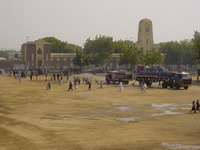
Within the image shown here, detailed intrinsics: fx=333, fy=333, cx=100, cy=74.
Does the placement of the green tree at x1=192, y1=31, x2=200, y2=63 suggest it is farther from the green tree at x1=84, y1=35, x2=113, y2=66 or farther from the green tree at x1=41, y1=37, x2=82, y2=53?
the green tree at x1=41, y1=37, x2=82, y2=53

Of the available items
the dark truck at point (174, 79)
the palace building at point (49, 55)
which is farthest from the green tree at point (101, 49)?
the dark truck at point (174, 79)

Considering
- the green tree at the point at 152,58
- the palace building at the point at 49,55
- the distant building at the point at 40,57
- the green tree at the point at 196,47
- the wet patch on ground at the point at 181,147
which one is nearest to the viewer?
the wet patch on ground at the point at 181,147

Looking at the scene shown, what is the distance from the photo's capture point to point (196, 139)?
1828 cm

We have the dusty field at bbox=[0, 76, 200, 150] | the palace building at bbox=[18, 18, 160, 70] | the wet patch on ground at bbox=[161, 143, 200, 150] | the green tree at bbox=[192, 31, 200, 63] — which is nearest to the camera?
the wet patch on ground at bbox=[161, 143, 200, 150]

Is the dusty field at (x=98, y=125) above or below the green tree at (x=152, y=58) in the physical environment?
below

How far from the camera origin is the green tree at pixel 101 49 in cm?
12597

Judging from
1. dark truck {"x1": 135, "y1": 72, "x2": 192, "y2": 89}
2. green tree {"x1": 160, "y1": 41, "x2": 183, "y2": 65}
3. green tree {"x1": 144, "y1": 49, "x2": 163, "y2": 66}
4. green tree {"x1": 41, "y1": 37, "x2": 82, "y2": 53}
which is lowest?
dark truck {"x1": 135, "y1": 72, "x2": 192, "y2": 89}

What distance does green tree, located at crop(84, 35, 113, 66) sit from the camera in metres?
126

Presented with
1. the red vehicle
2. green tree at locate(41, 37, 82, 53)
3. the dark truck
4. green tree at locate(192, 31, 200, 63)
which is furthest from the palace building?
the dark truck

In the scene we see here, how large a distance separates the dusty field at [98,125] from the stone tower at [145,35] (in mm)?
94889

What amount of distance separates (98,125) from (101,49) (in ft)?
358

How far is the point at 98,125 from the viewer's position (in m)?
22.0

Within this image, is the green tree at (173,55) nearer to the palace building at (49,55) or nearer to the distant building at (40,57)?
the palace building at (49,55)

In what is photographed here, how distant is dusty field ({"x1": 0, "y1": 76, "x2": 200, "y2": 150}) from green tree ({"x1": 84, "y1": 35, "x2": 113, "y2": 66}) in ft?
301
